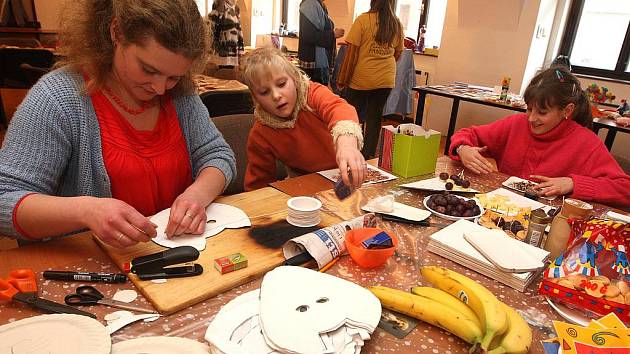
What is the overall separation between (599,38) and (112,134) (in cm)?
524

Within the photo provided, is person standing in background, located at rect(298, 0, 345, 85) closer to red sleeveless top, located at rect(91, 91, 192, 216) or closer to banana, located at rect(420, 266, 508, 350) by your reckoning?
red sleeveless top, located at rect(91, 91, 192, 216)

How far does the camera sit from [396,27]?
3918 mm

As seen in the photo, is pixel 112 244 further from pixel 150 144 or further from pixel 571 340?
pixel 571 340

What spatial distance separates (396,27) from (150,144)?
10.6ft

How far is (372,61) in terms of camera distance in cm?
394

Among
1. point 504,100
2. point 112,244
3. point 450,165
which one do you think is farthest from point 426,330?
point 504,100

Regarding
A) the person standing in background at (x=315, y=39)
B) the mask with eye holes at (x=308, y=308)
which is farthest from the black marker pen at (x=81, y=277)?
the person standing in background at (x=315, y=39)

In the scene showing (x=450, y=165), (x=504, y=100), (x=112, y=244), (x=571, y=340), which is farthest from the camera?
(x=504, y=100)

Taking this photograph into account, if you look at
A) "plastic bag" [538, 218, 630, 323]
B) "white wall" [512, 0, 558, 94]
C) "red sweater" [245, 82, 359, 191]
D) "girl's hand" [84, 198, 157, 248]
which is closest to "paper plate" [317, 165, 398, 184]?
"red sweater" [245, 82, 359, 191]

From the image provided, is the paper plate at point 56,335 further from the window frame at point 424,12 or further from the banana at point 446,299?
the window frame at point 424,12

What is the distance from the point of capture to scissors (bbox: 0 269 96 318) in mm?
762

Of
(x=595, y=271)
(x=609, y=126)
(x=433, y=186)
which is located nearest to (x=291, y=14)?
(x=609, y=126)

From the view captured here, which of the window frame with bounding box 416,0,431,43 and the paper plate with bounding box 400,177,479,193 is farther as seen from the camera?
the window frame with bounding box 416,0,431,43

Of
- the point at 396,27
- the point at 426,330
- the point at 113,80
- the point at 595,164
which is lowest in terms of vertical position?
the point at 426,330
